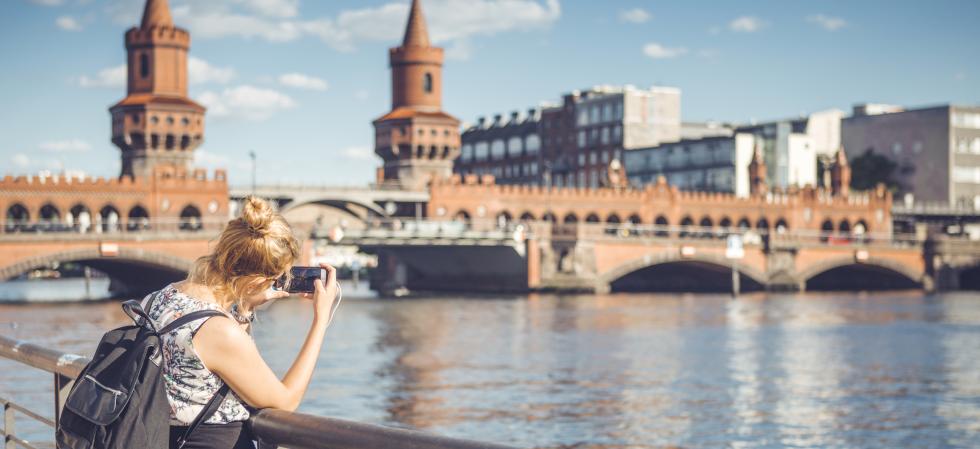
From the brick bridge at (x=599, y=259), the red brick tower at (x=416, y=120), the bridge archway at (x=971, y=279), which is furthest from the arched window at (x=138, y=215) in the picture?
the bridge archway at (x=971, y=279)

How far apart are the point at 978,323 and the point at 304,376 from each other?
179ft

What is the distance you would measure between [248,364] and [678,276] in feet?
295

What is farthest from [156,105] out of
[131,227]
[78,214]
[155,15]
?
[131,227]

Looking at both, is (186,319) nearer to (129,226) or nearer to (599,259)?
(599,259)

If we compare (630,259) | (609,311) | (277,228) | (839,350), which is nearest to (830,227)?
(630,259)

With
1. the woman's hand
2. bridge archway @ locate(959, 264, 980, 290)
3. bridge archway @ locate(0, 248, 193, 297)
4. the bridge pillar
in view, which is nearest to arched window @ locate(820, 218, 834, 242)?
bridge archway @ locate(959, 264, 980, 290)

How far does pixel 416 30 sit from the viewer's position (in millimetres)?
105500

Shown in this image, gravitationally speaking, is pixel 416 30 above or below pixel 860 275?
above

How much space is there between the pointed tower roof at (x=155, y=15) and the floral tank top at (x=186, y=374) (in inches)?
3591

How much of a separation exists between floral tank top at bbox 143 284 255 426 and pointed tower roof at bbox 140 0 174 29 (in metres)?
91.2

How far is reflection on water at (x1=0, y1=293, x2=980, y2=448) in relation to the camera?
85.4 ft

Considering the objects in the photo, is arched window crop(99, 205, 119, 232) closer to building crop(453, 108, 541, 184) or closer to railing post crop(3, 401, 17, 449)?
building crop(453, 108, 541, 184)

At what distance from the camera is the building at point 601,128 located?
4975 inches

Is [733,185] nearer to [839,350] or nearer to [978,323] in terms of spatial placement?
[978,323]
